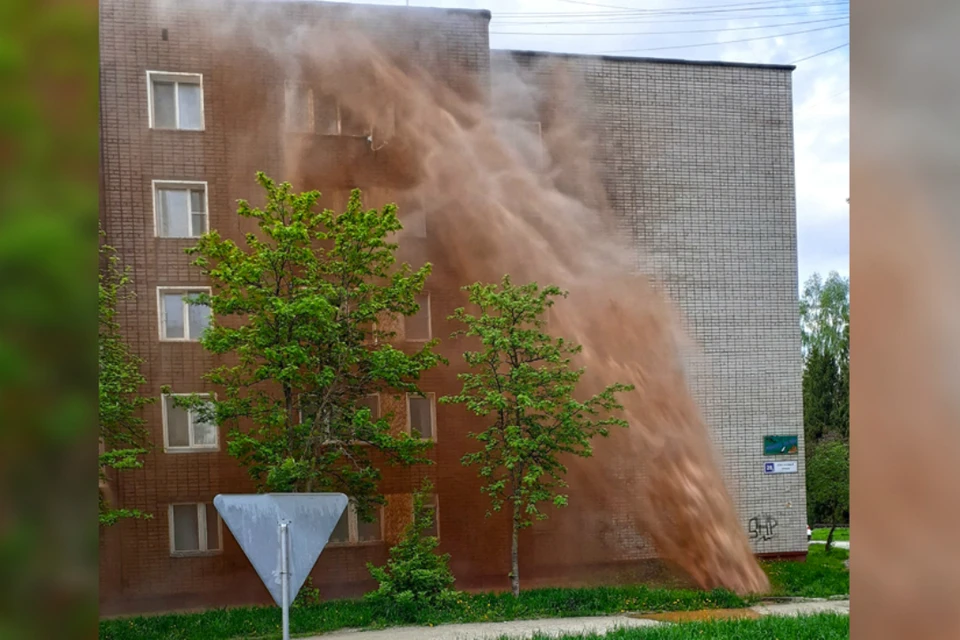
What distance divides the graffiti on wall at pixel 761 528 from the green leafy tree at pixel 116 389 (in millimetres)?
5663

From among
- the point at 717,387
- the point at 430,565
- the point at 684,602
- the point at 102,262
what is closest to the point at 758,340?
the point at 717,387

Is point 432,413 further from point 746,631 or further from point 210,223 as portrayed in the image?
point 746,631

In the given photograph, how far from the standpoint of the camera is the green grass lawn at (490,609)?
633 centimetres

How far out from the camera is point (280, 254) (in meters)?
6.51

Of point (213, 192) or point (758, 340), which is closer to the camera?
point (213, 192)

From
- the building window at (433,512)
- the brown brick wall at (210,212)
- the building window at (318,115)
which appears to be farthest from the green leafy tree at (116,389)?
the building window at (433,512)

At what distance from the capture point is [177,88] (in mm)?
6852

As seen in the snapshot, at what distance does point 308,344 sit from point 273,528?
3232 mm

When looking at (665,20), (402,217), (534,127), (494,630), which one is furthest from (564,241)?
(494,630)

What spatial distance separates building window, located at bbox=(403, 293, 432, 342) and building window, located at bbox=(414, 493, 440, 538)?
1462 millimetres

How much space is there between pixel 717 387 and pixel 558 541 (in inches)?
86.6

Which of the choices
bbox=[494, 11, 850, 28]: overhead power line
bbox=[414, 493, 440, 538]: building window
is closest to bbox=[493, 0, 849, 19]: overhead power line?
bbox=[494, 11, 850, 28]: overhead power line

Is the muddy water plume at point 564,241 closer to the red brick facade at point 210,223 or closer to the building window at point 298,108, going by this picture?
the building window at point 298,108
